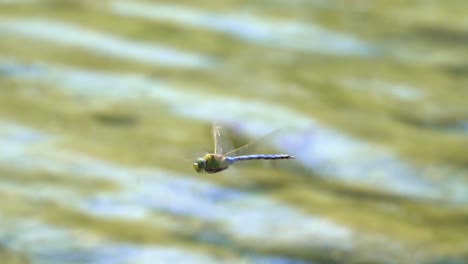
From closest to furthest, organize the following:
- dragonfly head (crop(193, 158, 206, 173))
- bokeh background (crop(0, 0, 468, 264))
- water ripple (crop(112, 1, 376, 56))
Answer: dragonfly head (crop(193, 158, 206, 173)), bokeh background (crop(0, 0, 468, 264)), water ripple (crop(112, 1, 376, 56))

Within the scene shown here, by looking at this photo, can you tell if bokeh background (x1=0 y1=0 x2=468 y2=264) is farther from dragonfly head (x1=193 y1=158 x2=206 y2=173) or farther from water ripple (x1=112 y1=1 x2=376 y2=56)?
dragonfly head (x1=193 y1=158 x2=206 y2=173)

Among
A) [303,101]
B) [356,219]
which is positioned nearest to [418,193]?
[356,219]

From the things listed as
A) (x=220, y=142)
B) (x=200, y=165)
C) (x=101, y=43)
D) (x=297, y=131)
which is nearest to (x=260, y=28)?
(x=101, y=43)

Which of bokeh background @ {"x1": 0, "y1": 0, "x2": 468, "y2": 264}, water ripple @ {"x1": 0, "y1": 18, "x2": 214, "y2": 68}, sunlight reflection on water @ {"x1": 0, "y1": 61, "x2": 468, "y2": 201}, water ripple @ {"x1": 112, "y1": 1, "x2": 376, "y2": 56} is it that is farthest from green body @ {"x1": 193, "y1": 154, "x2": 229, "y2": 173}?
water ripple @ {"x1": 112, "y1": 1, "x2": 376, "y2": 56}

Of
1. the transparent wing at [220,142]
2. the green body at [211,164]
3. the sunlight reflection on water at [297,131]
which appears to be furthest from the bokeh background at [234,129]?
the green body at [211,164]

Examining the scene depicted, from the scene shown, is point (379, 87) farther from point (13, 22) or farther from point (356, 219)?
Result: point (13, 22)

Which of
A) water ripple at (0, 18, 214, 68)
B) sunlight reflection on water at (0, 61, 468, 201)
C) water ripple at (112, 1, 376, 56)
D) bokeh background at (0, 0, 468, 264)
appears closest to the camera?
bokeh background at (0, 0, 468, 264)

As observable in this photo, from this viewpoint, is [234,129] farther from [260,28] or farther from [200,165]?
[200,165]
